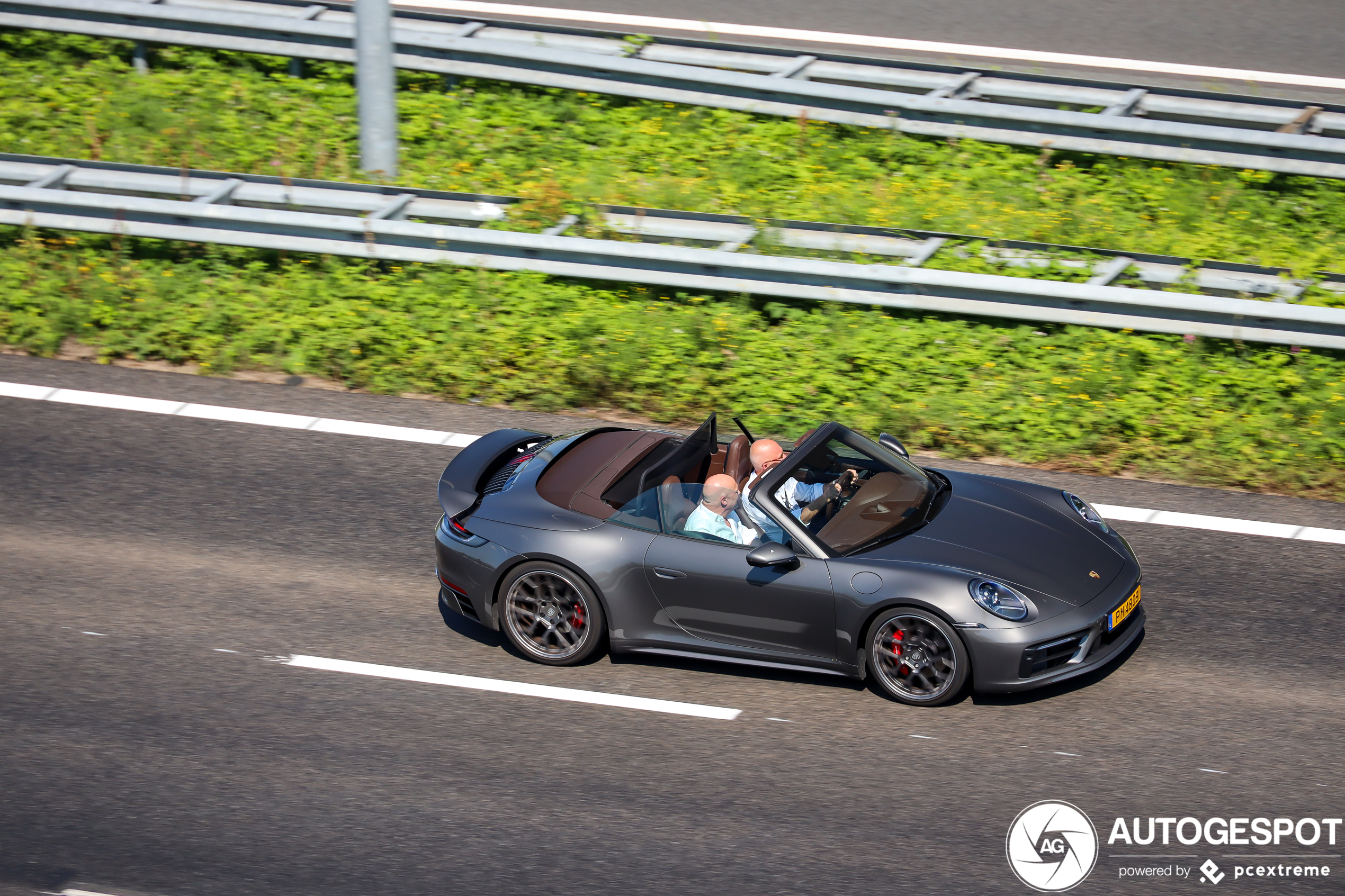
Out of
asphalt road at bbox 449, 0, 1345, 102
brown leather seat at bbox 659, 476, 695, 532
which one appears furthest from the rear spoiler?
asphalt road at bbox 449, 0, 1345, 102

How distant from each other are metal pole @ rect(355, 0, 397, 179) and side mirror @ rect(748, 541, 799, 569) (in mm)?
7090

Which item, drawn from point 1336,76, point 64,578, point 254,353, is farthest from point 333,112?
point 1336,76

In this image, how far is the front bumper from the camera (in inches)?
257

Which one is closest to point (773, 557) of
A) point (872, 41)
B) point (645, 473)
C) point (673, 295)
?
point (645, 473)

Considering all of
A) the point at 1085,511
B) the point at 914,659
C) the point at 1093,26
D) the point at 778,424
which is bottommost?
the point at 914,659

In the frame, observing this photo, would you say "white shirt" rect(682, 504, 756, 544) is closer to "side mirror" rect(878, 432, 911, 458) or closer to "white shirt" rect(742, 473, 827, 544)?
"white shirt" rect(742, 473, 827, 544)

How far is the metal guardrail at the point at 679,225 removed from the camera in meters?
10.2

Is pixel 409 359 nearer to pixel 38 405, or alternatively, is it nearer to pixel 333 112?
pixel 38 405

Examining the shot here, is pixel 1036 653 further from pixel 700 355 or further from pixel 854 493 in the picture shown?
pixel 700 355

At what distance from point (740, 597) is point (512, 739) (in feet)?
4.60

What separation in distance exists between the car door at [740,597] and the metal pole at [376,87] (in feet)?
21.9

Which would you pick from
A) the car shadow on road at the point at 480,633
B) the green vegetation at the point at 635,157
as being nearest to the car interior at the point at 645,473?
the car shadow on road at the point at 480,633

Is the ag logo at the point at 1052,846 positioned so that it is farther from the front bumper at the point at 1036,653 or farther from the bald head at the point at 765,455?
the bald head at the point at 765,455

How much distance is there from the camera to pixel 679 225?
11.2 m
